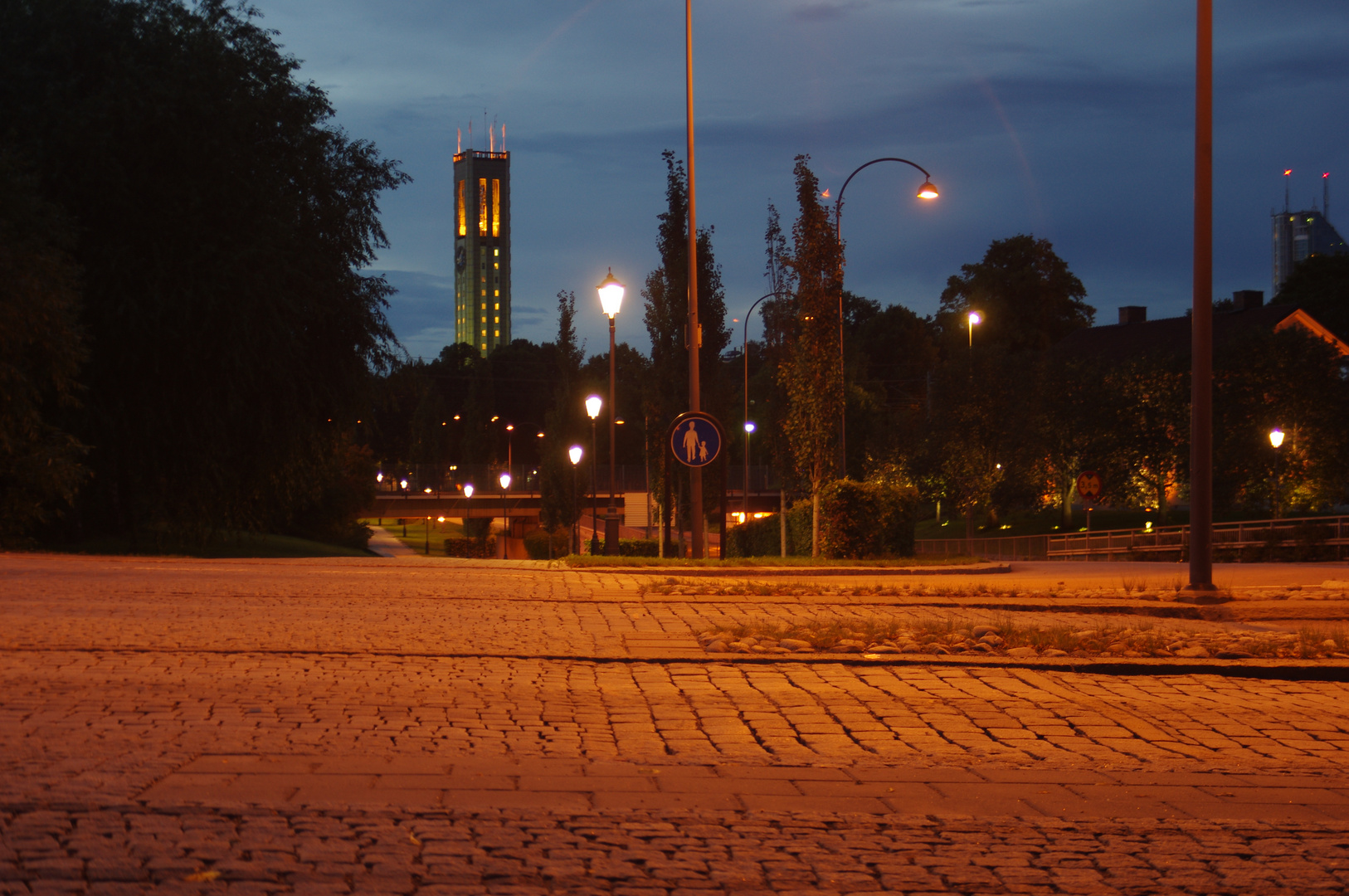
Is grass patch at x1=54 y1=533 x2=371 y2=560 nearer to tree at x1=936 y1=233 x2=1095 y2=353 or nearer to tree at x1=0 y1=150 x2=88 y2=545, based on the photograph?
tree at x1=0 y1=150 x2=88 y2=545

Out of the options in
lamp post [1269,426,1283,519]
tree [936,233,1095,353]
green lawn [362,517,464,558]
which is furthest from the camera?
tree [936,233,1095,353]

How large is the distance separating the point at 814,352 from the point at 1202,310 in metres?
11.8

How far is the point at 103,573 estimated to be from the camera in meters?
17.7

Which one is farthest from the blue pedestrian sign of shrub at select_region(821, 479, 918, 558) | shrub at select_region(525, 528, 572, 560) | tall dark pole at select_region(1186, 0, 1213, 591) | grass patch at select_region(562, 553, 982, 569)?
shrub at select_region(525, 528, 572, 560)

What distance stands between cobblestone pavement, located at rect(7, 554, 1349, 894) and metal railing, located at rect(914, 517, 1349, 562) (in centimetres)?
2347

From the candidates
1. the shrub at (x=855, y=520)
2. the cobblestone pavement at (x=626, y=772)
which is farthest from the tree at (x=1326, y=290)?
the cobblestone pavement at (x=626, y=772)

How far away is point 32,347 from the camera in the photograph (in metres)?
23.8

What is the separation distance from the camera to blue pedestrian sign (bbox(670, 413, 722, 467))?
61.1ft

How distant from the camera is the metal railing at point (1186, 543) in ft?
95.7

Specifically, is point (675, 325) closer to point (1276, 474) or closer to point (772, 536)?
point (772, 536)

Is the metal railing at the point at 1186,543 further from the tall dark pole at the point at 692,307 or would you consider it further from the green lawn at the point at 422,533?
the green lawn at the point at 422,533

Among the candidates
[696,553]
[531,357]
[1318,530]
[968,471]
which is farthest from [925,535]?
[531,357]

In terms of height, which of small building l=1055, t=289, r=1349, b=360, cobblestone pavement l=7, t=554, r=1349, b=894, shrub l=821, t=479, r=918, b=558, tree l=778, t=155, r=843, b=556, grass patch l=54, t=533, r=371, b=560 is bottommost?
grass patch l=54, t=533, r=371, b=560

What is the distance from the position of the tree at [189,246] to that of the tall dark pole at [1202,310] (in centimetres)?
2036
